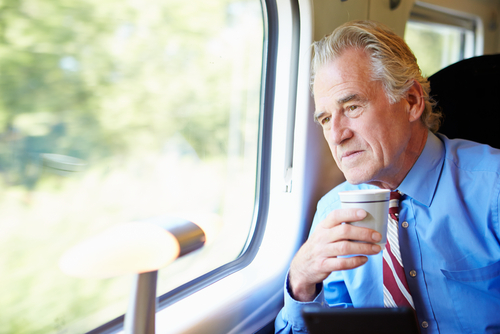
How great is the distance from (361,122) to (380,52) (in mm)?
255

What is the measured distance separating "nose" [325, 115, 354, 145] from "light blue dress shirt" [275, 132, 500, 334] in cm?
28

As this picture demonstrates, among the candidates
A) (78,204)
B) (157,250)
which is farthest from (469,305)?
(78,204)

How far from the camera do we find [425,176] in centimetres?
127

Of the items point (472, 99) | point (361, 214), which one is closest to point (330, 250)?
point (361, 214)

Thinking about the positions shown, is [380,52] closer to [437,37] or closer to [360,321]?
[360,321]

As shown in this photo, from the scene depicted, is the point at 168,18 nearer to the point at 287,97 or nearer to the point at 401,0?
the point at 287,97

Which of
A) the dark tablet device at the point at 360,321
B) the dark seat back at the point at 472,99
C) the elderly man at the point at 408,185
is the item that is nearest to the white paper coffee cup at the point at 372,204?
the dark tablet device at the point at 360,321

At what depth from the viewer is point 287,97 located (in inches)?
66.1

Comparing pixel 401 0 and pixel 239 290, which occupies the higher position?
pixel 401 0

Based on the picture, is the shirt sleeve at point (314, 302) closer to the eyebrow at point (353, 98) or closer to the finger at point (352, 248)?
the finger at point (352, 248)

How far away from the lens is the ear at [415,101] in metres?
1.33

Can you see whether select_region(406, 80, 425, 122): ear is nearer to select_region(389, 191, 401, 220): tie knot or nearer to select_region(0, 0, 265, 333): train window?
select_region(389, 191, 401, 220): tie knot

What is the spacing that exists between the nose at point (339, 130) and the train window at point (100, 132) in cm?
52

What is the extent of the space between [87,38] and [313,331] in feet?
3.22
